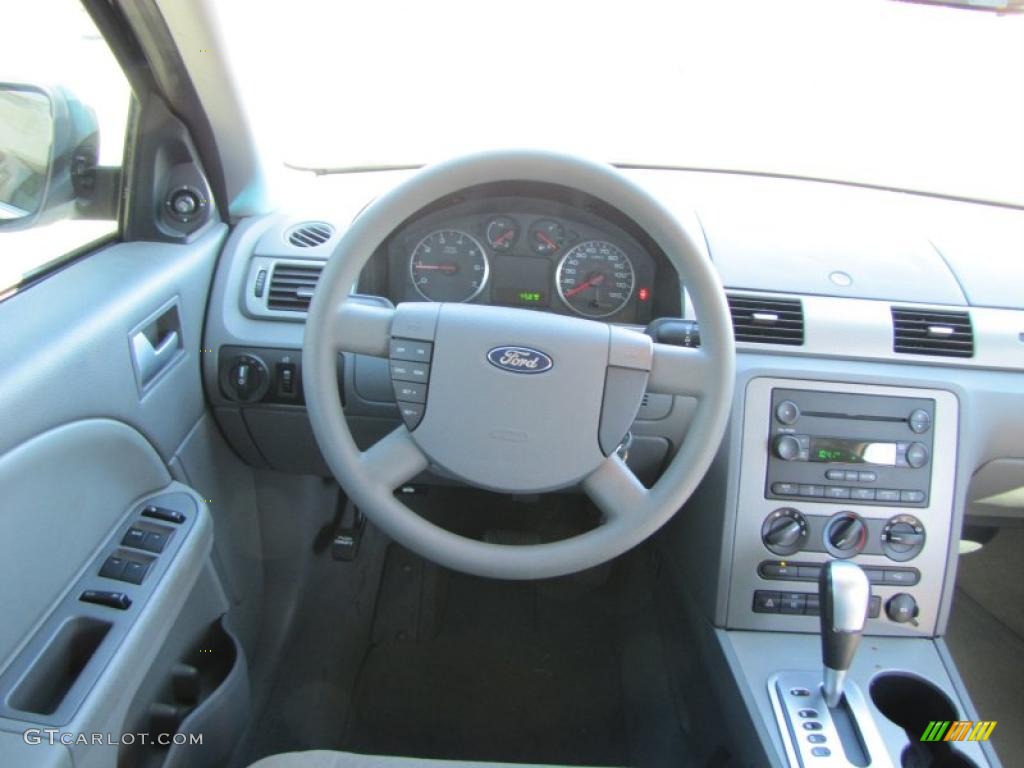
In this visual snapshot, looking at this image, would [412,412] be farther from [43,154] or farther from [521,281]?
[43,154]

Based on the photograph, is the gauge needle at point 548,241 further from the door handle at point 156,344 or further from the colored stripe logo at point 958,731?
the colored stripe logo at point 958,731

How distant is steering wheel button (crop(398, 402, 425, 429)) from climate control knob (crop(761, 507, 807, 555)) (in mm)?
879

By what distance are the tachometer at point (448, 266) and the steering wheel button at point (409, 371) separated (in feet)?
1.71

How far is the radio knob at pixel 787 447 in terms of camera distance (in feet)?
6.09

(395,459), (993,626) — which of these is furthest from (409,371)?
(993,626)

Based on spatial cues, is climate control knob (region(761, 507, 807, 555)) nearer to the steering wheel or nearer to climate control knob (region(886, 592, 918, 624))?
climate control knob (region(886, 592, 918, 624))

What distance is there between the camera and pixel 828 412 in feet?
6.15

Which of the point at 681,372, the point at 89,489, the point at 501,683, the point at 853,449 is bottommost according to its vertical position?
the point at 501,683

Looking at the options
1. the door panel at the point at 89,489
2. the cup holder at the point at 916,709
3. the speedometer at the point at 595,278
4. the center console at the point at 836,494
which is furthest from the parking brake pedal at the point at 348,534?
A: the cup holder at the point at 916,709

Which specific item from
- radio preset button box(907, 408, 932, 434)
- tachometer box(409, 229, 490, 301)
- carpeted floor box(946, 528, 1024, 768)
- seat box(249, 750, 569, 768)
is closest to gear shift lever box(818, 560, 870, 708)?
radio preset button box(907, 408, 932, 434)

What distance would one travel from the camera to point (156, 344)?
1.79 meters

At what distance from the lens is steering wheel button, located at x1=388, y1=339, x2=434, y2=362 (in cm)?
145

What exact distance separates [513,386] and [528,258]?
A: 2.09 feet

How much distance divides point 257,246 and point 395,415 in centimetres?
56
